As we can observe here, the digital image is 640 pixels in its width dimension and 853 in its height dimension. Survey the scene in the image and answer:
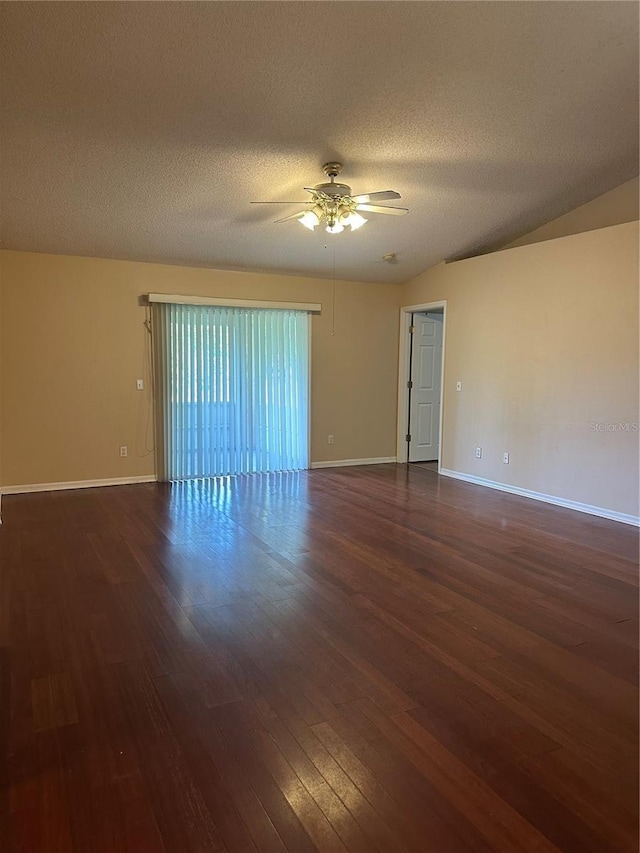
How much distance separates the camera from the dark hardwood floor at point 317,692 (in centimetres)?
157

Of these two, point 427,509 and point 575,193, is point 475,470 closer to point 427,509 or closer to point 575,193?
point 427,509

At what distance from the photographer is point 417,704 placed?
6.97 feet

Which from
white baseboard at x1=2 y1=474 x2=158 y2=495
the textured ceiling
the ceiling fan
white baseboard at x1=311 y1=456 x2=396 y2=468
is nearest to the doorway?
white baseboard at x1=311 y1=456 x2=396 y2=468

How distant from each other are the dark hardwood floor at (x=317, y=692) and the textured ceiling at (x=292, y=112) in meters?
2.84

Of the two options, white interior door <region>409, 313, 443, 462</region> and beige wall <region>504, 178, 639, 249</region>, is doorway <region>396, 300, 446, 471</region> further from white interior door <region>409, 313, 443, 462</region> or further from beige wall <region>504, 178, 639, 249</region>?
beige wall <region>504, 178, 639, 249</region>

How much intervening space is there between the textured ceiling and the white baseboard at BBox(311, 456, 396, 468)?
3100 millimetres

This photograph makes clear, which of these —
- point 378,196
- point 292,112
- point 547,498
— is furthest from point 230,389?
point 547,498

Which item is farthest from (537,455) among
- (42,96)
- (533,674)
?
(42,96)

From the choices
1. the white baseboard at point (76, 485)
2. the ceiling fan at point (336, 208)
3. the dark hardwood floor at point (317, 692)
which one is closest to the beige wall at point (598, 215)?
the ceiling fan at point (336, 208)

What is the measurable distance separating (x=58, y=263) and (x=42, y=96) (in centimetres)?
268

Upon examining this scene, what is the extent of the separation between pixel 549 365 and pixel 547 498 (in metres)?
1.34

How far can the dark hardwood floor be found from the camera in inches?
61.7

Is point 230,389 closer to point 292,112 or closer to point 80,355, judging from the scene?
point 80,355

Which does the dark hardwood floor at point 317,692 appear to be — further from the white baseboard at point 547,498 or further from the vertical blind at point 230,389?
the vertical blind at point 230,389
